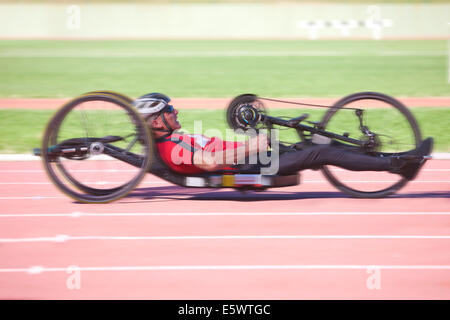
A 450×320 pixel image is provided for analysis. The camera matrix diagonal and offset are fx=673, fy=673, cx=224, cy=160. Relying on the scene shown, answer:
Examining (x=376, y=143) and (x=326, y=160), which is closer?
(x=326, y=160)

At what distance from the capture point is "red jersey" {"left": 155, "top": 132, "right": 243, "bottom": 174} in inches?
216

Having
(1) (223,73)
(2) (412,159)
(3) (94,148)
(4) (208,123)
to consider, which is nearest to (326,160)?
(2) (412,159)

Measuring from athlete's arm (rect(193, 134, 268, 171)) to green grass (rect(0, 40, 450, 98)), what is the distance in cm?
1027

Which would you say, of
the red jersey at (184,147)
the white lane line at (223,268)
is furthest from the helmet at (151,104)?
the white lane line at (223,268)

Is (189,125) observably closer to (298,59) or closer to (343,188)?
(343,188)

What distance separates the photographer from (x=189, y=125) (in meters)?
11.2

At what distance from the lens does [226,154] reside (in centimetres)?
546

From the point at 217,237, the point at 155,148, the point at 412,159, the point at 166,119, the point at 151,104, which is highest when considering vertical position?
the point at 151,104

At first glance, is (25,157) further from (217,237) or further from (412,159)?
(412,159)

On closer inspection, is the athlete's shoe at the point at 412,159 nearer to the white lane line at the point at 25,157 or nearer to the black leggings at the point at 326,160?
the black leggings at the point at 326,160

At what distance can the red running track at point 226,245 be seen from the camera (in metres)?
4.06

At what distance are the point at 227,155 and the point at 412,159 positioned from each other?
1.52 m

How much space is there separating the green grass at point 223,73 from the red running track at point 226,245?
32.4 feet

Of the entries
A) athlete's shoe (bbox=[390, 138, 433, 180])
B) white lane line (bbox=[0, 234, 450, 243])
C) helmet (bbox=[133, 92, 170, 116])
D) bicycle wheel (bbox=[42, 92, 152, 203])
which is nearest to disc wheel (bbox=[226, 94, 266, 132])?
helmet (bbox=[133, 92, 170, 116])
